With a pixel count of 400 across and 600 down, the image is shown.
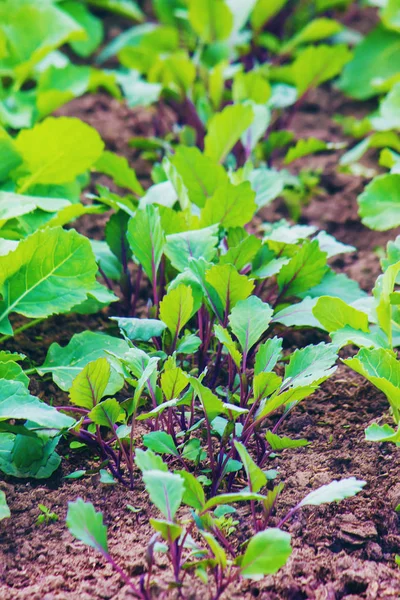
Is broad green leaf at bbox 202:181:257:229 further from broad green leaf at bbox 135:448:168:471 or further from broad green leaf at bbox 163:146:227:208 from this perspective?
broad green leaf at bbox 135:448:168:471

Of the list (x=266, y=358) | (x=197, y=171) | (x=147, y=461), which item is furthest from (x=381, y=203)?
(x=147, y=461)

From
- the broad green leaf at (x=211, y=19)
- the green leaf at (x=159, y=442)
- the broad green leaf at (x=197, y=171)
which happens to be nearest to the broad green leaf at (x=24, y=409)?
the green leaf at (x=159, y=442)

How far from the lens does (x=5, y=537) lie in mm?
1308

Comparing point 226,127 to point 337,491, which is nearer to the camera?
point 337,491

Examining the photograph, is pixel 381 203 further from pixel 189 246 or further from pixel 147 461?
pixel 147 461

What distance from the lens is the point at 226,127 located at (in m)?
2.01

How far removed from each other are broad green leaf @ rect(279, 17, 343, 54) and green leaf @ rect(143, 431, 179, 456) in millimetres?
2072

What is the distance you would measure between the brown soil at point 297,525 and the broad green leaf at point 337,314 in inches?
8.7

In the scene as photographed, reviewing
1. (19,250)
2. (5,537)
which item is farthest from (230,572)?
(19,250)

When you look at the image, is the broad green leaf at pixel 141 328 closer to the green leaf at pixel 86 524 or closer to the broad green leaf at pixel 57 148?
the green leaf at pixel 86 524

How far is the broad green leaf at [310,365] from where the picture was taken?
132cm

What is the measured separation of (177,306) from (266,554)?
0.54 m

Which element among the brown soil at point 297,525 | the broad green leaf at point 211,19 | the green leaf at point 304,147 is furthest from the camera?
the broad green leaf at point 211,19

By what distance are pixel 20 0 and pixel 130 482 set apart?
2.19m
